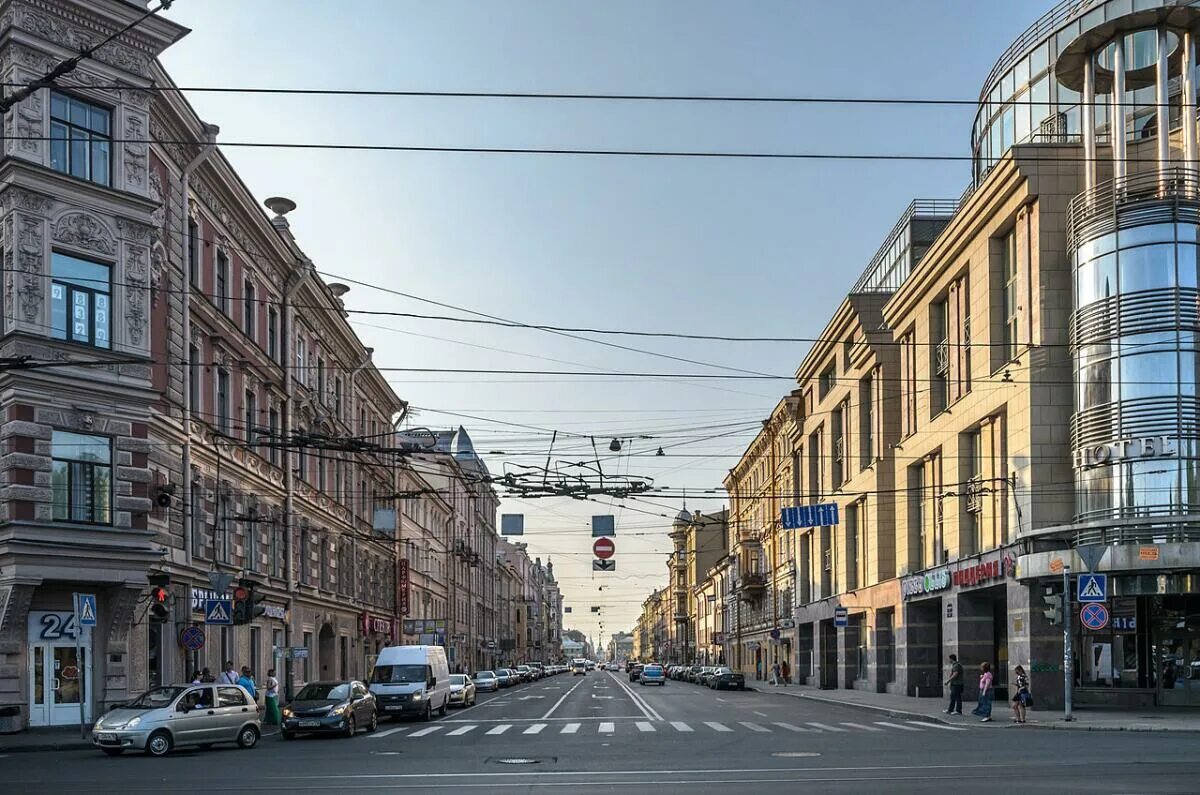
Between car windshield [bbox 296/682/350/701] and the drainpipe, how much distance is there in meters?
6.42

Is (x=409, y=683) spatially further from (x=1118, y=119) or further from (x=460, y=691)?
(x=1118, y=119)

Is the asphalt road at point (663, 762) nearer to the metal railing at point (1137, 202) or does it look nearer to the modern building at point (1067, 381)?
the modern building at point (1067, 381)

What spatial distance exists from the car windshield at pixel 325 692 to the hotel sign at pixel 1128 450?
65.0ft

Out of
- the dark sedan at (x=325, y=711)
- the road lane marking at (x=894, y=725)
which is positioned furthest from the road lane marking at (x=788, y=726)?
the dark sedan at (x=325, y=711)

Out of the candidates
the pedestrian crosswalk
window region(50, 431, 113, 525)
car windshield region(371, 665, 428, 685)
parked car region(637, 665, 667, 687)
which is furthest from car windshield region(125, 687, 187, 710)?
parked car region(637, 665, 667, 687)

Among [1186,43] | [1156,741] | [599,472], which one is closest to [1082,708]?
[1156,741]

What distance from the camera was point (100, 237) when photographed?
30266 mm

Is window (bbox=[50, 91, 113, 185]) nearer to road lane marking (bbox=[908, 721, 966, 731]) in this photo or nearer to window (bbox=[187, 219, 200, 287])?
window (bbox=[187, 219, 200, 287])

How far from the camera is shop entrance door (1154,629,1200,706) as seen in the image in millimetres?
34906

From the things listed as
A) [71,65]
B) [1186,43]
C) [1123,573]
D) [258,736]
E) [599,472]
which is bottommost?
[258,736]

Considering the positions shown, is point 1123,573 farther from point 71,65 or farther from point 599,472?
point 71,65

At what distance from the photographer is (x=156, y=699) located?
81.2 ft

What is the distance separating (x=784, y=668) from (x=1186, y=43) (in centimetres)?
4563

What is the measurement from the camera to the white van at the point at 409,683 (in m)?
37.2
